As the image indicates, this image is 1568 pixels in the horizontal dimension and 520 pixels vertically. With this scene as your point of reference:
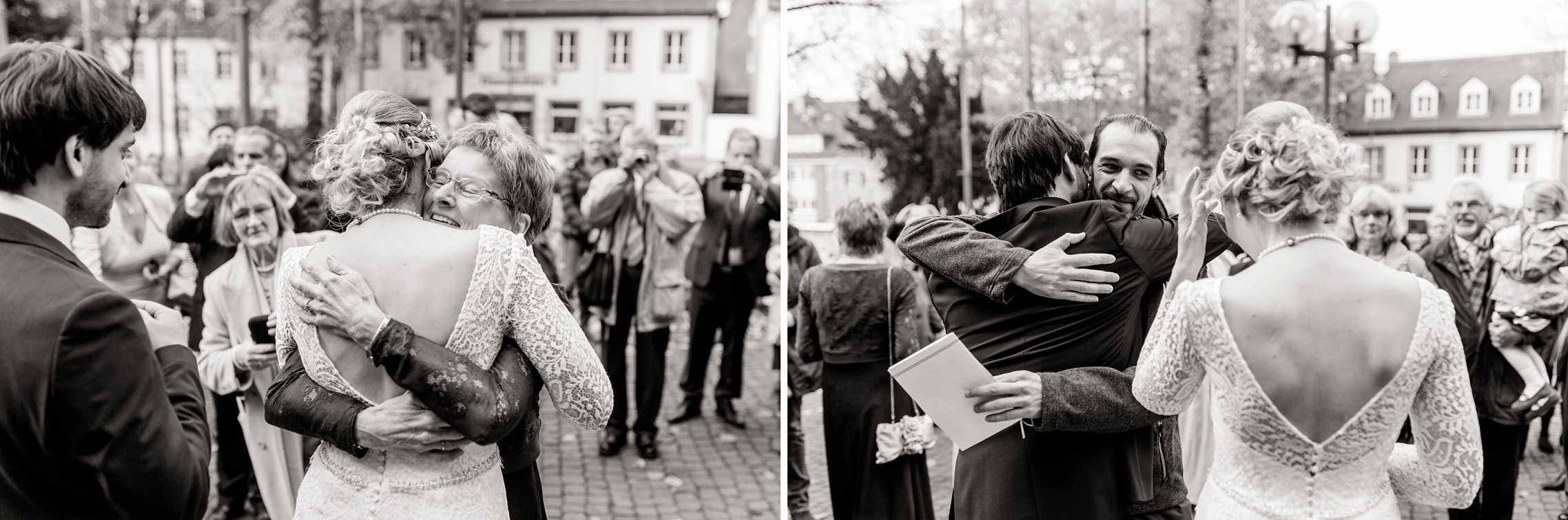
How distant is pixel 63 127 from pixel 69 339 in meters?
0.41

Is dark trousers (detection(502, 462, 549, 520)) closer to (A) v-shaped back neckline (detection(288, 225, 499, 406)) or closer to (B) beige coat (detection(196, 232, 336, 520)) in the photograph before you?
(A) v-shaped back neckline (detection(288, 225, 499, 406))

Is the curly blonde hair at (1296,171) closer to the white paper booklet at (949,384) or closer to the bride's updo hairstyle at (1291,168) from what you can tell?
the bride's updo hairstyle at (1291,168)

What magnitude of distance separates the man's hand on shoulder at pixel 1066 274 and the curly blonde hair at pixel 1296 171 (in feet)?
1.85

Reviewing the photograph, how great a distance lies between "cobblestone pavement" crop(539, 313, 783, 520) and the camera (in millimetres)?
6242

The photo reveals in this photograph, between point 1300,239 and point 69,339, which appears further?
point 1300,239

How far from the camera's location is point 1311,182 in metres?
2.36

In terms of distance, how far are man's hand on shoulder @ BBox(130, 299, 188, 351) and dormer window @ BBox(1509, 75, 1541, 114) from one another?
63.7 m

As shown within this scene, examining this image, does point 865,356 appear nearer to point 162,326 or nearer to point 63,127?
point 162,326

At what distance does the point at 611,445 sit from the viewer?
7.32 meters

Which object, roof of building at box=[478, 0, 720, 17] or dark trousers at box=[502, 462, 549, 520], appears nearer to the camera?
dark trousers at box=[502, 462, 549, 520]

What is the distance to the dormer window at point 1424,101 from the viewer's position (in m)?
56.4

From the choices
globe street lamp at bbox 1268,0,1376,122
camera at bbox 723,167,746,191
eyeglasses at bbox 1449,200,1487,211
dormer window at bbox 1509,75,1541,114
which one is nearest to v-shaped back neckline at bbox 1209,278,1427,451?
camera at bbox 723,167,746,191

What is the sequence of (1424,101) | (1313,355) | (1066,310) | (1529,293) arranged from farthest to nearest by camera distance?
(1424,101) < (1529,293) < (1066,310) < (1313,355)

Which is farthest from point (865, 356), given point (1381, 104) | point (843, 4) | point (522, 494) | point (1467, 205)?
point (1381, 104)
